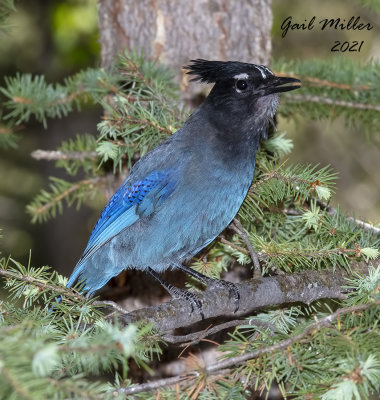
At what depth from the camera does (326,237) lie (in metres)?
2.37

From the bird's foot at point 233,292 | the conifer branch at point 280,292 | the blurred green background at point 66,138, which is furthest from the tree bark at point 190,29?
the blurred green background at point 66,138

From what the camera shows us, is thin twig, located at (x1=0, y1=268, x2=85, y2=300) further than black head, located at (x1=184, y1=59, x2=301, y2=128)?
No

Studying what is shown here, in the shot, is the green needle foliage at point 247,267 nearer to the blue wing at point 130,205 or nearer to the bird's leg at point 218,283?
the bird's leg at point 218,283

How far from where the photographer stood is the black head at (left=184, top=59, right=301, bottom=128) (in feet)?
8.80

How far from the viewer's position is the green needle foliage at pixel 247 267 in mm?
1313

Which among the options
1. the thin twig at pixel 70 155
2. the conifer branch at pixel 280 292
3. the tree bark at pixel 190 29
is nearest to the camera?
the conifer branch at pixel 280 292

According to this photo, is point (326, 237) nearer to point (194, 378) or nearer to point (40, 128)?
point (194, 378)

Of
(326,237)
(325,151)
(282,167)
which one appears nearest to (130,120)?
(282,167)

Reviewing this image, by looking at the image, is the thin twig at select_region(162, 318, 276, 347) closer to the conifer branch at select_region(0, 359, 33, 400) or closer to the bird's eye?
the conifer branch at select_region(0, 359, 33, 400)

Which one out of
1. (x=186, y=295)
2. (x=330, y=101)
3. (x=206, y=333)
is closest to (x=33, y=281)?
(x=206, y=333)

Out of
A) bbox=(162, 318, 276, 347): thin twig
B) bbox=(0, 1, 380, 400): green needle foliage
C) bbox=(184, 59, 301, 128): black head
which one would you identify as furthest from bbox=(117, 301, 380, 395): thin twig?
bbox=(184, 59, 301, 128): black head

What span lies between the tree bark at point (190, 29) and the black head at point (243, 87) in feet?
2.00

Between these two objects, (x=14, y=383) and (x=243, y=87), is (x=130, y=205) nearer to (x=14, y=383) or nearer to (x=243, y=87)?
(x=243, y=87)

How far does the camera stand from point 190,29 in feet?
11.0
